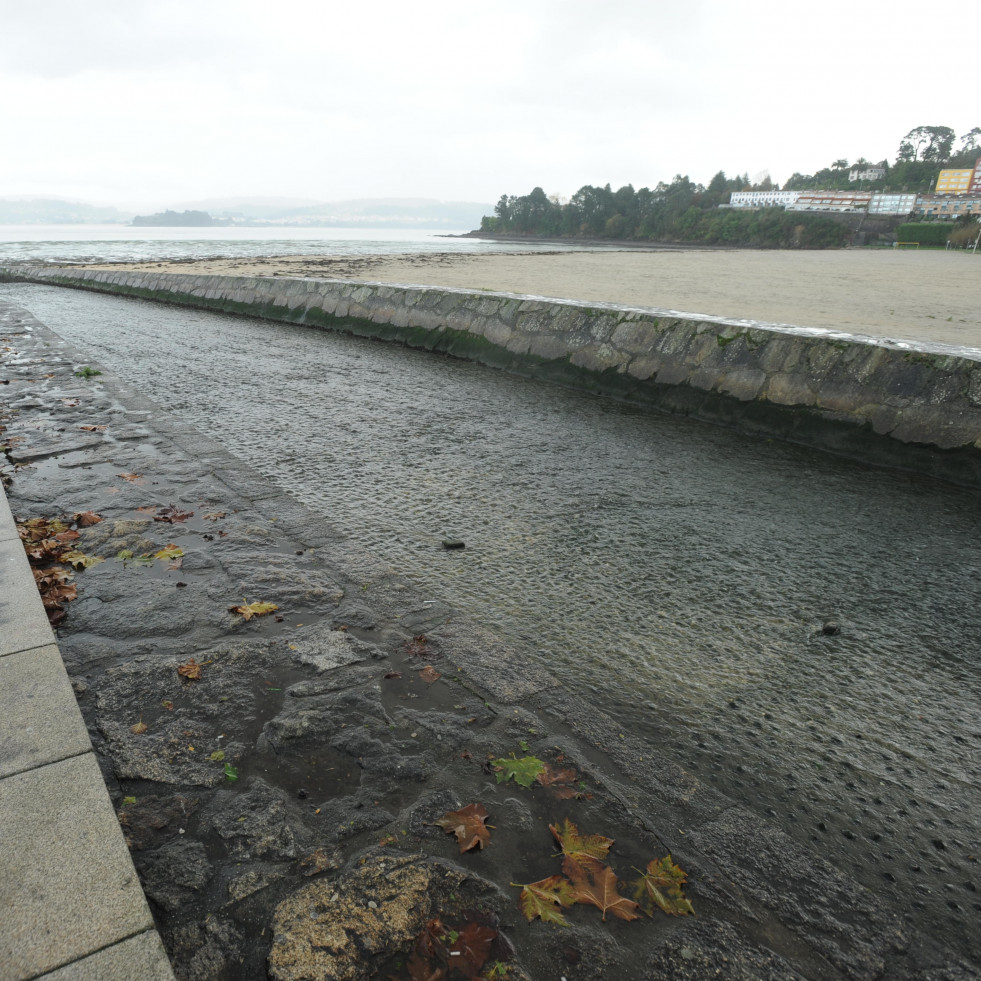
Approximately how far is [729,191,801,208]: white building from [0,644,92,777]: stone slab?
148m

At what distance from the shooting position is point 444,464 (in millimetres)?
4629

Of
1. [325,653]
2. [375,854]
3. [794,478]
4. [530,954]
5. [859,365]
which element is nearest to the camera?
[530,954]

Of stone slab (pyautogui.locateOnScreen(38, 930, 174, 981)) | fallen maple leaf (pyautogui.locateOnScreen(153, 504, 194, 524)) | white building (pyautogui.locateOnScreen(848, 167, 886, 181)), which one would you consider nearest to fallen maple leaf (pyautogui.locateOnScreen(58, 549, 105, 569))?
fallen maple leaf (pyautogui.locateOnScreen(153, 504, 194, 524))

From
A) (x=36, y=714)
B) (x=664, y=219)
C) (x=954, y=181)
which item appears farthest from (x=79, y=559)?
(x=954, y=181)

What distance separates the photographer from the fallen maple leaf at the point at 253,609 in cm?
271

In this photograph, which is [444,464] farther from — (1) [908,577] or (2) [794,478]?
(1) [908,577]

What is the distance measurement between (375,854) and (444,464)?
3.17 metres

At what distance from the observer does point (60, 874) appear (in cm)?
136

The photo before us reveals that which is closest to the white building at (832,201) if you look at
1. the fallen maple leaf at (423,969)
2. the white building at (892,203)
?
the white building at (892,203)

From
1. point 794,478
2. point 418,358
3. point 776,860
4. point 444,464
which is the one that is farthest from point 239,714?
point 418,358

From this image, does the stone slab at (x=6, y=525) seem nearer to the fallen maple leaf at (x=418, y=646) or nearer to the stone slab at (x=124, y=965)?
the fallen maple leaf at (x=418, y=646)

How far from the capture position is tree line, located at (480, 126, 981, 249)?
322ft

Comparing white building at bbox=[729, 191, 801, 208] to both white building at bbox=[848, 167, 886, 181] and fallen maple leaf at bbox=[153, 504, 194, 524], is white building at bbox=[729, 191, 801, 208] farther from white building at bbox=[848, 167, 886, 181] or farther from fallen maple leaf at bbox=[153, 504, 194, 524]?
fallen maple leaf at bbox=[153, 504, 194, 524]

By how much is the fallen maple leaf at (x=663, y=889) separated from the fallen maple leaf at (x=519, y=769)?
0.40 meters
